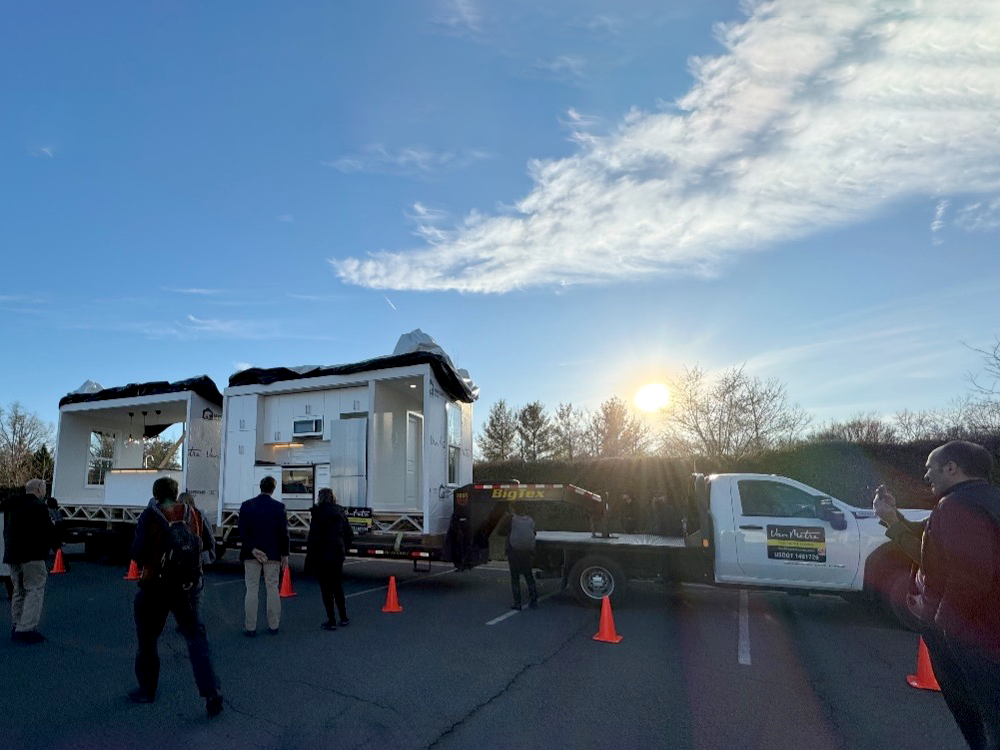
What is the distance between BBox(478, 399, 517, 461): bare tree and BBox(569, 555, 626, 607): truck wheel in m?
28.5

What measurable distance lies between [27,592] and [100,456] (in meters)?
10.9

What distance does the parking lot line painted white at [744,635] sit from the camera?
6.61 meters

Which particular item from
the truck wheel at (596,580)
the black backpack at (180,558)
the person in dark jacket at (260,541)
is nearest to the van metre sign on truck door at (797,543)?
the truck wheel at (596,580)

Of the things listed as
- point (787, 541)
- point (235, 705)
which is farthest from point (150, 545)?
point (787, 541)

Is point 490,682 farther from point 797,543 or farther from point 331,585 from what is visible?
point 797,543

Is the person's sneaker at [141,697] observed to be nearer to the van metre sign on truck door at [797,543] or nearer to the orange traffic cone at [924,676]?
the orange traffic cone at [924,676]

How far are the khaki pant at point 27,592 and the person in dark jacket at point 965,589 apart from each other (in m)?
7.87

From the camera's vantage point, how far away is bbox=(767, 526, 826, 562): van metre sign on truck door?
27.1 feet

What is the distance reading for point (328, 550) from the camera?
7527 millimetres

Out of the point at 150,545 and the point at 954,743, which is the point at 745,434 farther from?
the point at 150,545

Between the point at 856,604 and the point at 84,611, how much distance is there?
35.6 feet

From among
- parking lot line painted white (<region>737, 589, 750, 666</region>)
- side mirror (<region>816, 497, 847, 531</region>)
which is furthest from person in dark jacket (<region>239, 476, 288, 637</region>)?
side mirror (<region>816, 497, 847, 531</region>)

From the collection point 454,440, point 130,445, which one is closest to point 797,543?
point 454,440

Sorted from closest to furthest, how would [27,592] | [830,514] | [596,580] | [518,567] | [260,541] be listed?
[27,592]
[260,541]
[830,514]
[518,567]
[596,580]
